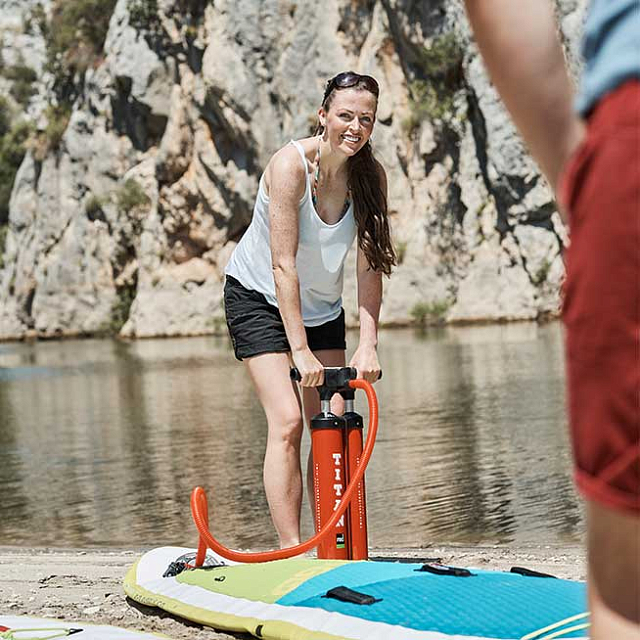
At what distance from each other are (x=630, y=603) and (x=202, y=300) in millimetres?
40794

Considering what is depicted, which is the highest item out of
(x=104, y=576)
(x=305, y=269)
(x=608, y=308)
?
(x=305, y=269)

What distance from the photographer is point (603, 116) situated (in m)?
1.18

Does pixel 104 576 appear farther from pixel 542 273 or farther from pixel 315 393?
pixel 542 273

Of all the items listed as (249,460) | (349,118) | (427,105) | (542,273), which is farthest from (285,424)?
(427,105)

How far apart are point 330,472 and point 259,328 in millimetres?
642

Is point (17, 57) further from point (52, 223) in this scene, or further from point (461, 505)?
point (461, 505)

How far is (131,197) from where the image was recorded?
1721 inches

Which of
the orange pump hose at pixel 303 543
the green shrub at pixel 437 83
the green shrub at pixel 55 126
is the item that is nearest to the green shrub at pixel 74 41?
the green shrub at pixel 55 126

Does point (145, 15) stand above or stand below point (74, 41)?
below

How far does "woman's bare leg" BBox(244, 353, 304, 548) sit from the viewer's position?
4297 millimetres

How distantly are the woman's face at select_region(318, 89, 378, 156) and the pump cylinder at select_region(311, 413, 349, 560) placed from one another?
3.23ft

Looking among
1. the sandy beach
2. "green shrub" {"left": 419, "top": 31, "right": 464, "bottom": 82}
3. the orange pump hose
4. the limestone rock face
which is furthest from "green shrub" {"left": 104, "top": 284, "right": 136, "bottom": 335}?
the orange pump hose

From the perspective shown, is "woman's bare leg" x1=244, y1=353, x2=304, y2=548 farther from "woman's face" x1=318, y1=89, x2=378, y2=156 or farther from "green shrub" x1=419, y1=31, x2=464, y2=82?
"green shrub" x1=419, y1=31, x2=464, y2=82

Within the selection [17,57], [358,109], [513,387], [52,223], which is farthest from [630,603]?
[17,57]
